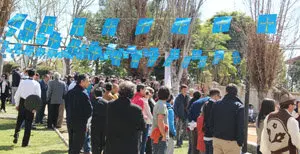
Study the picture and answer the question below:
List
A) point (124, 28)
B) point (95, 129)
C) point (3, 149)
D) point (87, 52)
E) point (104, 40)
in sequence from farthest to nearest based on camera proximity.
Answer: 1. point (104, 40)
2. point (124, 28)
3. point (87, 52)
4. point (3, 149)
5. point (95, 129)

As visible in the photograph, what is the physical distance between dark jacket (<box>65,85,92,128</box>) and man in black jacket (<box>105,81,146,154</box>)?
2427mm

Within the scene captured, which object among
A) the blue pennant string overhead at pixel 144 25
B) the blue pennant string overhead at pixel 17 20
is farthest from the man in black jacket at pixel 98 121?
the blue pennant string overhead at pixel 17 20

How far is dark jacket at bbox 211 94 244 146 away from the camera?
689cm

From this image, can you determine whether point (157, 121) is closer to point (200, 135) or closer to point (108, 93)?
point (108, 93)

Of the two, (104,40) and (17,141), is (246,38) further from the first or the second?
(104,40)

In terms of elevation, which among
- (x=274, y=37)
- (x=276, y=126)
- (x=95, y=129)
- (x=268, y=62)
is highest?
(x=274, y=37)

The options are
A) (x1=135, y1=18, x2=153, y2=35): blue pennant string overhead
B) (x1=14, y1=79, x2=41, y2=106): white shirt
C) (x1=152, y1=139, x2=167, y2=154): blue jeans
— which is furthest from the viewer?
(x1=135, y1=18, x2=153, y2=35): blue pennant string overhead

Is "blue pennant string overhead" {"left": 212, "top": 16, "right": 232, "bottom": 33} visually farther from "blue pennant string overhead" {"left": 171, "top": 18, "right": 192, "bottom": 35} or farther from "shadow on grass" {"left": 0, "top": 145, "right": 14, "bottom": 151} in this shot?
"shadow on grass" {"left": 0, "top": 145, "right": 14, "bottom": 151}

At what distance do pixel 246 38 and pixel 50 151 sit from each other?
21.9 feet

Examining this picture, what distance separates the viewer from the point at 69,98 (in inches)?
328

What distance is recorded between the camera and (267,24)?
11.5 metres

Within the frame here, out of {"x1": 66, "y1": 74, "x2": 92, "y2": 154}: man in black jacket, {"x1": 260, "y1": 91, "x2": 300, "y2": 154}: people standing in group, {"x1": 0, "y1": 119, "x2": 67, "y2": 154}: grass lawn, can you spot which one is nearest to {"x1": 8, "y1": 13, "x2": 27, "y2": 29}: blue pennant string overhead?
{"x1": 0, "y1": 119, "x2": 67, "y2": 154}: grass lawn

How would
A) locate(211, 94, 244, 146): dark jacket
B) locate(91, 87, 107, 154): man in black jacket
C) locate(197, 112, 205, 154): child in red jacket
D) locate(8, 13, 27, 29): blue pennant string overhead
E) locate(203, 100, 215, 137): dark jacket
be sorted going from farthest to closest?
locate(8, 13, 27, 29): blue pennant string overhead
locate(197, 112, 205, 154): child in red jacket
locate(91, 87, 107, 154): man in black jacket
locate(203, 100, 215, 137): dark jacket
locate(211, 94, 244, 146): dark jacket

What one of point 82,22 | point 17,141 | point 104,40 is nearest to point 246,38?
point 82,22
